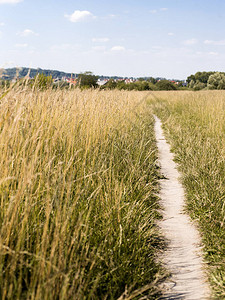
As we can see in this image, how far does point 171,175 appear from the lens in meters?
4.63

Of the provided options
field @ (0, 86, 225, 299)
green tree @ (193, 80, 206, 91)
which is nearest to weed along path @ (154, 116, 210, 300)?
field @ (0, 86, 225, 299)

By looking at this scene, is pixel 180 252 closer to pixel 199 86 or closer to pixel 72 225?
pixel 72 225

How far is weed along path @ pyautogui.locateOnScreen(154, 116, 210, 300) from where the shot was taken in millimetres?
1979

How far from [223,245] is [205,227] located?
1.14ft

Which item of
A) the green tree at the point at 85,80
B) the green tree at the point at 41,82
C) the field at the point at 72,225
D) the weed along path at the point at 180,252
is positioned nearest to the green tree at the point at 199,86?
the green tree at the point at 85,80

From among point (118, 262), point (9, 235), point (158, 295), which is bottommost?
point (158, 295)

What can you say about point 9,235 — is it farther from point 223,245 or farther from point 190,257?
point 223,245

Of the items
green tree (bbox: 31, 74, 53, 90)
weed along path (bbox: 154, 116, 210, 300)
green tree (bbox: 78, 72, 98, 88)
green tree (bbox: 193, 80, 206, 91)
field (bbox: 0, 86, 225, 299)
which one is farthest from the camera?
green tree (bbox: 193, 80, 206, 91)

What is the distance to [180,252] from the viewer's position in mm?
2457

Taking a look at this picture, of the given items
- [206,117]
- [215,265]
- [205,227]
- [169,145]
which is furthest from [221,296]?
[206,117]

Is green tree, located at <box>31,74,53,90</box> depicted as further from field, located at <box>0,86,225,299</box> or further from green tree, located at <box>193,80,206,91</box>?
green tree, located at <box>193,80,206,91</box>

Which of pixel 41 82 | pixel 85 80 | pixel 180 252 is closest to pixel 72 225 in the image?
pixel 180 252

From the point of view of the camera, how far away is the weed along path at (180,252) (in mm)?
1979

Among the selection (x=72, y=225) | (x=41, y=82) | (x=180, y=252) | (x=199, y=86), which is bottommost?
(x=180, y=252)
